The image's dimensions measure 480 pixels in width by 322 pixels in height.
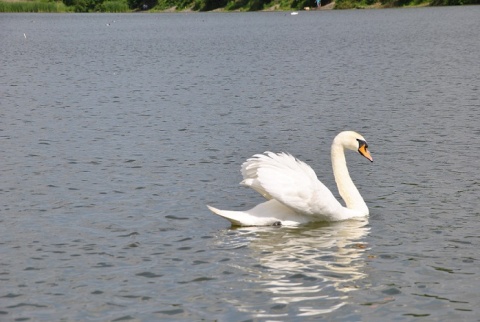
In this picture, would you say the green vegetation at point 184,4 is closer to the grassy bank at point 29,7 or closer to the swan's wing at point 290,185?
the grassy bank at point 29,7

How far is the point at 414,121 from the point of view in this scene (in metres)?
23.8

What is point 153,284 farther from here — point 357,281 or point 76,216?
point 76,216

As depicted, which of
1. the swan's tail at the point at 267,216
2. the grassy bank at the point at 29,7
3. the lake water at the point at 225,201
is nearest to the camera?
the lake water at the point at 225,201

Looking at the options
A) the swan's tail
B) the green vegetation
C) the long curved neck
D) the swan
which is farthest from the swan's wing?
the green vegetation

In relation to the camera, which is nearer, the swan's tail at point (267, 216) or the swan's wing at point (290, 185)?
the swan's wing at point (290, 185)

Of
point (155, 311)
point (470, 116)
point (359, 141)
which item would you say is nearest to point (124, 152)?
point (359, 141)

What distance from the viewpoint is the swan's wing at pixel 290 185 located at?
12617 millimetres

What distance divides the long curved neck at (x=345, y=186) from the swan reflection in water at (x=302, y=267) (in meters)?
0.30

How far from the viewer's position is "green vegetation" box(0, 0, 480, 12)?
12788 centimetres

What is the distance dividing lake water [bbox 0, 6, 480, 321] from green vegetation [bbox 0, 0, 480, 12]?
9189cm

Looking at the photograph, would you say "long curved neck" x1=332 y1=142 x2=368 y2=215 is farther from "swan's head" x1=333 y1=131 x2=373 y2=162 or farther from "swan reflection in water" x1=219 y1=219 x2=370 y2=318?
"swan reflection in water" x1=219 y1=219 x2=370 y2=318

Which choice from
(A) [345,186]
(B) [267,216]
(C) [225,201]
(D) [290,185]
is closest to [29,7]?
(C) [225,201]

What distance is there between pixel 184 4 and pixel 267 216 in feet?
526

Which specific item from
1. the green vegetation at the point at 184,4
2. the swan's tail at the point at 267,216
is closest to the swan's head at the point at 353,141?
the swan's tail at the point at 267,216
